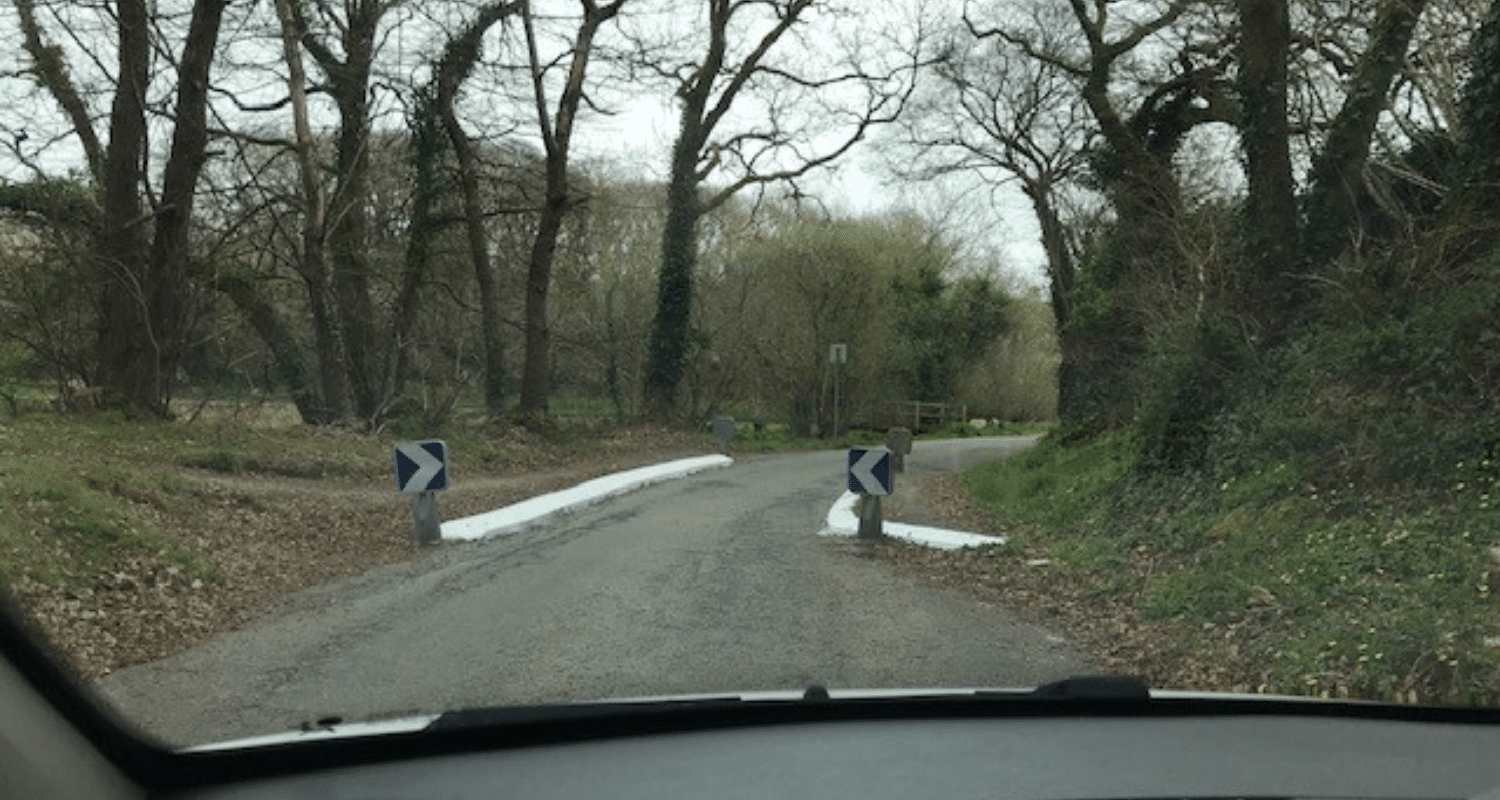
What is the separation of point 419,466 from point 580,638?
18.9ft

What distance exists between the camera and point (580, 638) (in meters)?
7.85

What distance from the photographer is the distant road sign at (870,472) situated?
1420 centimetres

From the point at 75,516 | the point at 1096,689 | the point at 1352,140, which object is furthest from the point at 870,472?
the point at 1096,689

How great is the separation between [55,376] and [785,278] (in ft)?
83.3

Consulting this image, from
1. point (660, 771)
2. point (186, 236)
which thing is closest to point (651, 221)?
point (186, 236)

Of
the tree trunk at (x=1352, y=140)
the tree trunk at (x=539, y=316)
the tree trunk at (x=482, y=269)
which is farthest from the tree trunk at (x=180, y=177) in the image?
the tree trunk at (x=1352, y=140)

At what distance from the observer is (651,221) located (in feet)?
137

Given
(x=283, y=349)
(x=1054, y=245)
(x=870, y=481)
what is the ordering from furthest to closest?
(x=1054, y=245), (x=283, y=349), (x=870, y=481)

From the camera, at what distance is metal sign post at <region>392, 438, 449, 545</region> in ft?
42.6

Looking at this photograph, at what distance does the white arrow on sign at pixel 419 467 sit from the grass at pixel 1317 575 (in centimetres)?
655

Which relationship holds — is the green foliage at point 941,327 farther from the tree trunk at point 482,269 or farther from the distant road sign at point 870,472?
the distant road sign at point 870,472

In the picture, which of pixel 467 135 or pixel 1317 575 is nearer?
pixel 1317 575

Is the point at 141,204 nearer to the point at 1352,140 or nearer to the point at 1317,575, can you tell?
the point at 1352,140

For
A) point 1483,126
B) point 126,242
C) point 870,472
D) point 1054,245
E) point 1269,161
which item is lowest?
point 870,472
